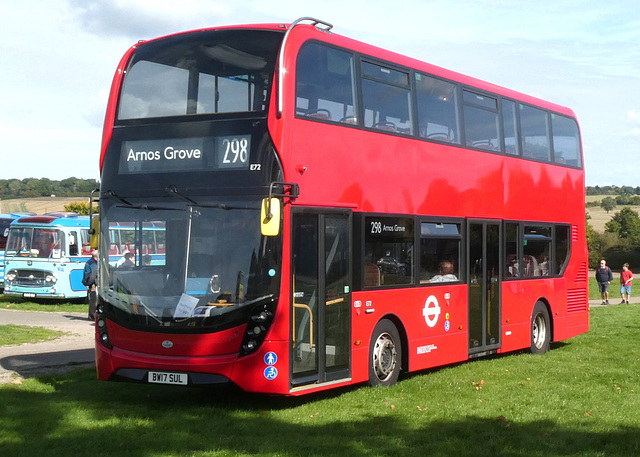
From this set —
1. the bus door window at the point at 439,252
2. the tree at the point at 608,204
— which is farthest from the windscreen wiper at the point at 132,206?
the tree at the point at 608,204

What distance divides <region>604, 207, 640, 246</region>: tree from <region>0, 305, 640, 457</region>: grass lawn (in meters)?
85.1

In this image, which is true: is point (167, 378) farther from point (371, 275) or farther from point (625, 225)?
point (625, 225)

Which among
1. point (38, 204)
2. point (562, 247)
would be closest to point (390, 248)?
point (562, 247)

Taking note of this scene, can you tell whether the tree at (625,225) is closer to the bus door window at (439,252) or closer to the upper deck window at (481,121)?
the upper deck window at (481,121)

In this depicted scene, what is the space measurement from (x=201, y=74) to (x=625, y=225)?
9602 cm

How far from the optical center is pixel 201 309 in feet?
35.1

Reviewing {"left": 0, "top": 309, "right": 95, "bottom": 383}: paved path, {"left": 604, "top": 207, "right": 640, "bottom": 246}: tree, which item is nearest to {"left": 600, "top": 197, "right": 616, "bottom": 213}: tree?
{"left": 604, "top": 207, "right": 640, "bottom": 246}: tree

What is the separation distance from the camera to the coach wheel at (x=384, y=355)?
41.6 ft

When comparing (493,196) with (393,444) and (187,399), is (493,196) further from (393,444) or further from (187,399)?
(393,444)

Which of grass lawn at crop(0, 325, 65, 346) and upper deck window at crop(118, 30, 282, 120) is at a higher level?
upper deck window at crop(118, 30, 282, 120)

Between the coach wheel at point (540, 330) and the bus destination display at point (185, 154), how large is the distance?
880 centimetres

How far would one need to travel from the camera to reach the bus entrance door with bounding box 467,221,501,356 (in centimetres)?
1552

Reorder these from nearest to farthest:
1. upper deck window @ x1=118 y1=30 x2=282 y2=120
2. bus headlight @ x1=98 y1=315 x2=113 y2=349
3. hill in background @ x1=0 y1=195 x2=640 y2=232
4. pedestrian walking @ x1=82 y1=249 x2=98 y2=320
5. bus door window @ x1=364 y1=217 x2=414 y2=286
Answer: upper deck window @ x1=118 y1=30 x2=282 y2=120
bus headlight @ x1=98 y1=315 x2=113 y2=349
bus door window @ x1=364 y1=217 x2=414 y2=286
pedestrian walking @ x1=82 y1=249 x2=98 y2=320
hill in background @ x1=0 y1=195 x2=640 y2=232

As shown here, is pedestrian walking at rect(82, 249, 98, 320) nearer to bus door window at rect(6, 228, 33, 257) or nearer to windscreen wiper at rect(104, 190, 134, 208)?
bus door window at rect(6, 228, 33, 257)
